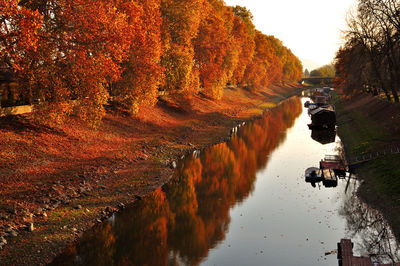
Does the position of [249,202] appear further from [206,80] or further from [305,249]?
[206,80]

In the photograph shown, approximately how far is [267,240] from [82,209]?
37.0 ft

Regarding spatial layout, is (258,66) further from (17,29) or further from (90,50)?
(17,29)

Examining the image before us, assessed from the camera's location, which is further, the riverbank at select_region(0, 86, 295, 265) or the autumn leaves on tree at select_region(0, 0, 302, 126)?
the autumn leaves on tree at select_region(0, 0, 302, 126)

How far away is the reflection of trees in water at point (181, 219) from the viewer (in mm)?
18391

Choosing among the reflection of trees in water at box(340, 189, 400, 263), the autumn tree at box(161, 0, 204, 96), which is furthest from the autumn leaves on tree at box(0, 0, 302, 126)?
the reflection of trees in water at box(340, 189, 400, 263)

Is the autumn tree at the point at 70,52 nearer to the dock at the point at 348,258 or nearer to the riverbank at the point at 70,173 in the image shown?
the riverbank at the point at 70,173

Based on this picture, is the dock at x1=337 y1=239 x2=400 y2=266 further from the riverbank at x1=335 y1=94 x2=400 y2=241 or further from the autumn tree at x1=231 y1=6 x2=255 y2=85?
the autumn tree at x1=231 y1=6 x2=255 y2=85

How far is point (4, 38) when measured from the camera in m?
22.1

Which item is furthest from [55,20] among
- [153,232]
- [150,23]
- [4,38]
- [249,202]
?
[249,202]

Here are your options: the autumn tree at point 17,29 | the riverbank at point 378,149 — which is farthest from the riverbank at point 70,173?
the riverbank at point 378,149

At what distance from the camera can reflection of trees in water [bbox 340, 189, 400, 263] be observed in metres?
18.3

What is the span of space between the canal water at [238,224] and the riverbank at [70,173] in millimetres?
1245

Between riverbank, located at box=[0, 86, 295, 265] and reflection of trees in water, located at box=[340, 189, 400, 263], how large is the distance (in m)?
14.4

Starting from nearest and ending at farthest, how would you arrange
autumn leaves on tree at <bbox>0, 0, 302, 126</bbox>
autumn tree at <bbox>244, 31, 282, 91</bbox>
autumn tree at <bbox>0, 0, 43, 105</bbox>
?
autumn tree at <bbox>0, 0, 43, 105</bbox>
autumn leaves on tree at <bbox>0, 0, 302, 126</bbox>
autumn tree at <bbox>244, 31, 282, 91</bbox>
